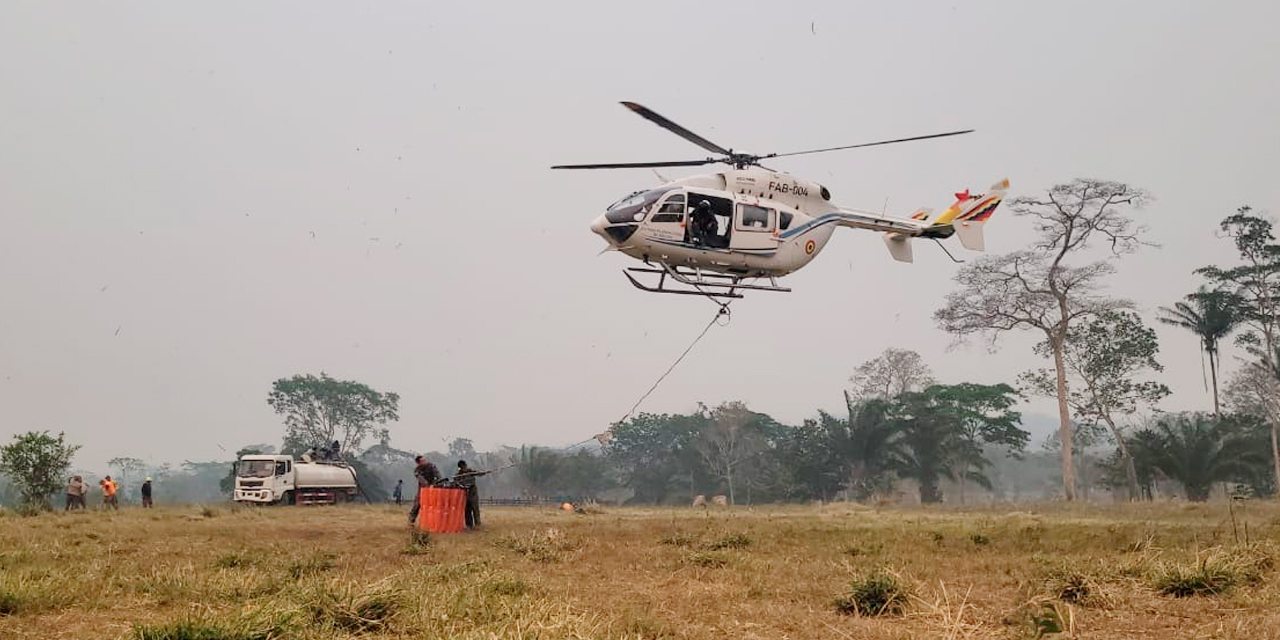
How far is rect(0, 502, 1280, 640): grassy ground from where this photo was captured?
6680 mm

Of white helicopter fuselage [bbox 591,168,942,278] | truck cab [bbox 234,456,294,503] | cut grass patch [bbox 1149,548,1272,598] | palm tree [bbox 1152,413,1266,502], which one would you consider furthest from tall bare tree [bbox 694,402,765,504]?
cut grass patch [bbox 1149,548,1272,598]

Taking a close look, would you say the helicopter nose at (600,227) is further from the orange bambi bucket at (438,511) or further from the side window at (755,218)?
the orange bambi bucket at (438,511)

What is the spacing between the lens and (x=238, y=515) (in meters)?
22.5

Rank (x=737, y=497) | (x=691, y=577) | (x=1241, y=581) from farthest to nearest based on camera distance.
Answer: (x=737, y=497) < (x=691, y=577) < (x=1241, y=581)

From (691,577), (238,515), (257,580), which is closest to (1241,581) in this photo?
(691,577)

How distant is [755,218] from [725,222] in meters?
0.74

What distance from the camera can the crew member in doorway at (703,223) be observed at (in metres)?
17.4

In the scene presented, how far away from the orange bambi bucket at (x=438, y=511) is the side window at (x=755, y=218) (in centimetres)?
856

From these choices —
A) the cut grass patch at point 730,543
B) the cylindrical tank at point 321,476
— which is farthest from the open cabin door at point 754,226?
the cylindrical tank at point 321,476

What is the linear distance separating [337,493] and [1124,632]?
3434cm

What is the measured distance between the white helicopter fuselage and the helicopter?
0.02 metres

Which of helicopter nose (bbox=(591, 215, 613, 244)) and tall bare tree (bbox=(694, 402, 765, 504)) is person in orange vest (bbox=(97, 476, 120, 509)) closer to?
helicopter nose (bbox=(591, 215, 613, 244))

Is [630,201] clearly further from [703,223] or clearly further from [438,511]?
[438,511]

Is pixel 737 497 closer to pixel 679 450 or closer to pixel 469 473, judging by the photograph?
pixel 679 450
